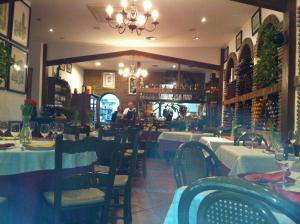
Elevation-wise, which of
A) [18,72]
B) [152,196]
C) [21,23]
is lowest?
[152,196]

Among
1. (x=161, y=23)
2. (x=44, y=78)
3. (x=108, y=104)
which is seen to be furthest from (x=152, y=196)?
(x=108, y=104)

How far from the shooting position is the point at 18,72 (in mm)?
6828

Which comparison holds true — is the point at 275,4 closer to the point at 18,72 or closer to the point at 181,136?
the point at 181,136

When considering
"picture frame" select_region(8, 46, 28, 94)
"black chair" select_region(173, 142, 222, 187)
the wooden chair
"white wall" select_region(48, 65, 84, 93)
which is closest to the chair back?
the wooden chair

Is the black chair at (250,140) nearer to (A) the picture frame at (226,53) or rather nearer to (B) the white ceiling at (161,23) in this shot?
(B) the white ceiling at (161,23)

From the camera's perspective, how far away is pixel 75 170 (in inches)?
123

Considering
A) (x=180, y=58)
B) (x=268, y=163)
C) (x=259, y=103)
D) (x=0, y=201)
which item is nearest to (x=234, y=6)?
(x=259, y=103)

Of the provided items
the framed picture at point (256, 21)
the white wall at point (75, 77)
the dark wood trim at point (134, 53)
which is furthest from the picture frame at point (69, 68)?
the framed picture at point (256, 21)

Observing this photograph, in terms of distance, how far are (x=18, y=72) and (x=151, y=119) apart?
4678 millimetres

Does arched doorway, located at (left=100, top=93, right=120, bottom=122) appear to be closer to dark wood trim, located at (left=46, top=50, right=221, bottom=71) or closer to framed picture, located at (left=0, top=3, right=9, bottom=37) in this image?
dark wood trim, located at (left=46, top=50, right=221, bottom=71)

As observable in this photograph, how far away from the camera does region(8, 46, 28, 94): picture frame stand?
652 centimetres

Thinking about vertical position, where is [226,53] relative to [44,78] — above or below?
above

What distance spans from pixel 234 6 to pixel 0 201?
6084 mm

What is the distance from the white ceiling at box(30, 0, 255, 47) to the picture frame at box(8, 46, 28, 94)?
1241mm
